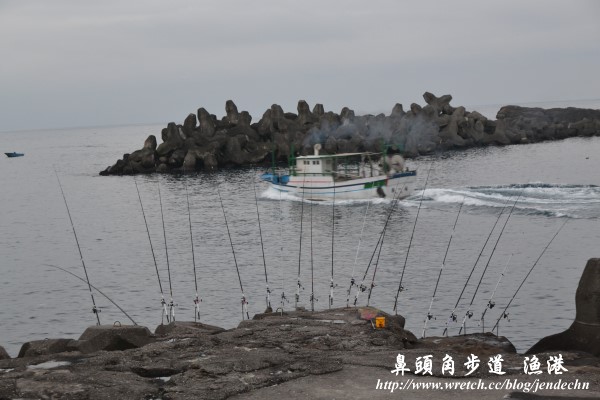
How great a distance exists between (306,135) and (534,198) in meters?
47.8

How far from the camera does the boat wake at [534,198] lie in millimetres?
44031

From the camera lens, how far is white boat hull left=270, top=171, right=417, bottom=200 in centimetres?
5422

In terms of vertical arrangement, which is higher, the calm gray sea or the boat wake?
the boat wake

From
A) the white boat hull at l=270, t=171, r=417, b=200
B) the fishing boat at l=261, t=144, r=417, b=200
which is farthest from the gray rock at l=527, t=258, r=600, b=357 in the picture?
the white boat hull at l=270, t=171, r=417, b=200

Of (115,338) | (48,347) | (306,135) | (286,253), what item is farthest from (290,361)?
(306,135)

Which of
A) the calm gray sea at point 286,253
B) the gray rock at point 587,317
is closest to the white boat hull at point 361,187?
the calm gray sea at point 286,253

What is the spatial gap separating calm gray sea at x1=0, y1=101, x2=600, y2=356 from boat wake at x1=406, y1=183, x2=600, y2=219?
0.13 meters

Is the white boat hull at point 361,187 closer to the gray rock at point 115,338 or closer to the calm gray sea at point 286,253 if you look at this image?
the calm gray sea at point 286,253

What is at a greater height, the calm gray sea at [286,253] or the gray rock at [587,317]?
the gray rock at [587,317]

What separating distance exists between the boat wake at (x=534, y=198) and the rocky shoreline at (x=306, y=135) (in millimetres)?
22237

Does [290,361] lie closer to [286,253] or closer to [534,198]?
[286,253]

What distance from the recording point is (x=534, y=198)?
49344 millimetres

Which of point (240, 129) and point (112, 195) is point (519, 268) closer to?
point (112, 195)

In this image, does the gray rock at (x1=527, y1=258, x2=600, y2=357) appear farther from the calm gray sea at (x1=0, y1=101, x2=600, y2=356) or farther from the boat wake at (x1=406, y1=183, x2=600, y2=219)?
the boat wake at (x1=406, y1=183, x2=600, y2=219)
